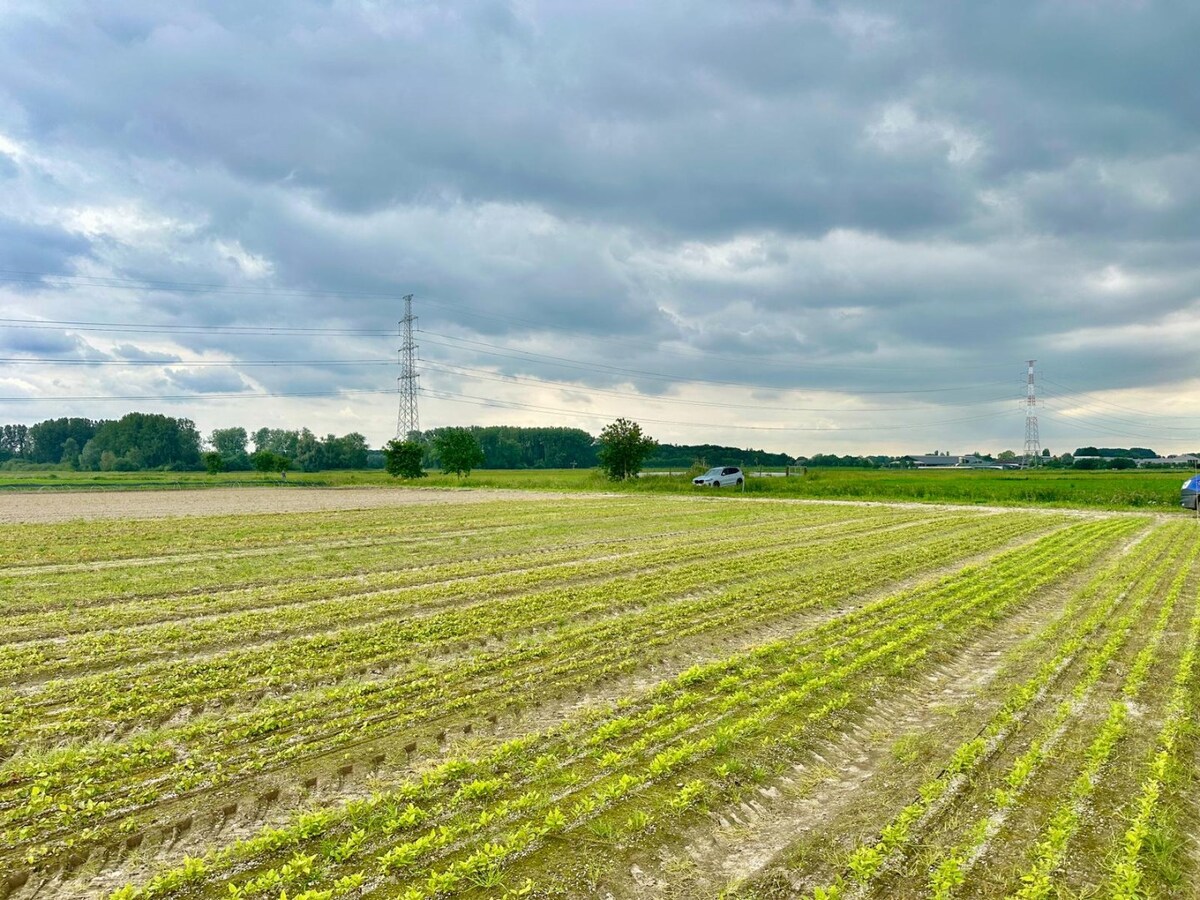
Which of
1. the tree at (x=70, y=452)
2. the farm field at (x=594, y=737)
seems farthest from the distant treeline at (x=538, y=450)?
the farm field at (x=594, y=737)

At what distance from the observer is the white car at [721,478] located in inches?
2121

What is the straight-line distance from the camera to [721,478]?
54.4 m

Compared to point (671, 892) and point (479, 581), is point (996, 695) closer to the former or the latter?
point (671, 892)

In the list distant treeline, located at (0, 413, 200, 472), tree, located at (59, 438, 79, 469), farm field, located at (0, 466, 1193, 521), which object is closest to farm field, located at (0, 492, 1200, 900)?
farm field, located at (0, 466, 1193, 521)

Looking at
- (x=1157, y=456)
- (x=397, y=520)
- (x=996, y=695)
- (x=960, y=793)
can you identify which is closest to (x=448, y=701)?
(x=960, y=793)

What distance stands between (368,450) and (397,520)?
10633 centimetres

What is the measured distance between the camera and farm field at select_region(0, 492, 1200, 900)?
13.8 ft

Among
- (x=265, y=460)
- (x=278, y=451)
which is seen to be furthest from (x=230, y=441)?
(x=265, y=460)

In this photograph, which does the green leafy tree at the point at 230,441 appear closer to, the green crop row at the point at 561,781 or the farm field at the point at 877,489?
the farm field at the point at 877,489

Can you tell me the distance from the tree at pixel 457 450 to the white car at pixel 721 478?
38.2 metres

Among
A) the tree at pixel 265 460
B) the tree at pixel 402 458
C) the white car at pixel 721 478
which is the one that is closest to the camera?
the white car at pixel 721 478

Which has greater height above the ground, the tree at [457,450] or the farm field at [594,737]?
the tree at [457,450]

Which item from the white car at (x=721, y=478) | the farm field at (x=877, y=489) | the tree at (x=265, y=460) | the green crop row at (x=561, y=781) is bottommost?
the green crop row at (x=561, y=781)

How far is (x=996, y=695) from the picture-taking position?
24.2 ft
